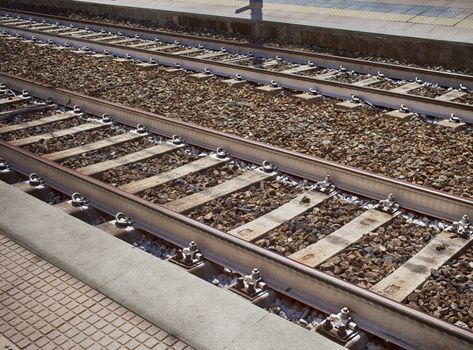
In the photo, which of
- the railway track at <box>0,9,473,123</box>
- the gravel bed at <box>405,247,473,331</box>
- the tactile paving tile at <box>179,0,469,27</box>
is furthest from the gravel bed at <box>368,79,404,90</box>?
the gravel bed at <box>405,247,473,331</box>

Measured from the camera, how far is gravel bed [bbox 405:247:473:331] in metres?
4.92

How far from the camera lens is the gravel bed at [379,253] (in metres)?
5.46

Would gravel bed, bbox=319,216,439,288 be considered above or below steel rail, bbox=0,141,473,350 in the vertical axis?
below

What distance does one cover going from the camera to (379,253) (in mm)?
5785

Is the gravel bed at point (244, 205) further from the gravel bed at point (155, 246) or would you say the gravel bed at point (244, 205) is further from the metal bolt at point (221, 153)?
the metal bolt at point (221, 153)

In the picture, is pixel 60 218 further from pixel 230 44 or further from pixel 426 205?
pixel 230 44

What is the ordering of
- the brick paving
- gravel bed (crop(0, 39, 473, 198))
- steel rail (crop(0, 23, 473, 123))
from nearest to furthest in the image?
the brick paving → gravel bed (crop(0, 39, 473, 198)) → steel rail (crop(0, 23, 473, 123))

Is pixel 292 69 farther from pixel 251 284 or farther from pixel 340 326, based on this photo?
pixel 340 326

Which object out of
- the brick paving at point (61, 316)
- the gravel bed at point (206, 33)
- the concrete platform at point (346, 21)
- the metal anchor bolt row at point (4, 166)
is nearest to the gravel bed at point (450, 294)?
the brick paving at point (61, 316)

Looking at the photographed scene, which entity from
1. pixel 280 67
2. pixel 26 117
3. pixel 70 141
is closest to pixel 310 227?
pixel 70 141

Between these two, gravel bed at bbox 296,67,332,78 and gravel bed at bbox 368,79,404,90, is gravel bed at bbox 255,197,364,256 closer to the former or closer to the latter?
gravel bed at bbox 368,79,404,90

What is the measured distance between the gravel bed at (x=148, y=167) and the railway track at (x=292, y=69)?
315 centimetres

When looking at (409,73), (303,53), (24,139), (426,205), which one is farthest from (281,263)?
(303,53)

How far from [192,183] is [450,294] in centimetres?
341
